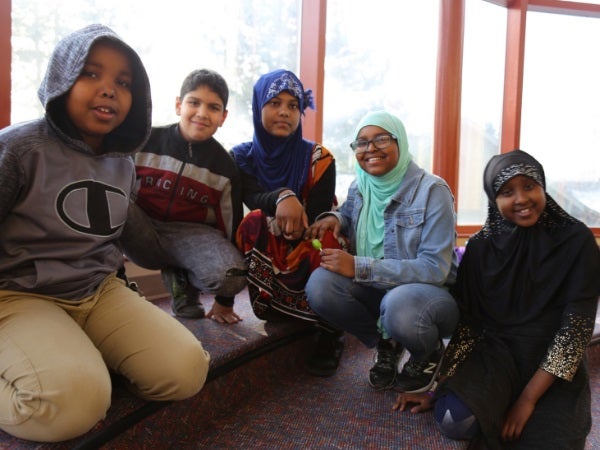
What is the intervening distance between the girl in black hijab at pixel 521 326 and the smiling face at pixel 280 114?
2.41ft

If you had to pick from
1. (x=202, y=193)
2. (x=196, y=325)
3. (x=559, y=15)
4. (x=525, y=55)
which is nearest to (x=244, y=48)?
(x=202, y=193)

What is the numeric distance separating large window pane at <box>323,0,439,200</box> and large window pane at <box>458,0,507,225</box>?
0.34 metres

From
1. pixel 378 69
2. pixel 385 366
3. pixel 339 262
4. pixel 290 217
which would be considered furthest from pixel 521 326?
pixel 378 69

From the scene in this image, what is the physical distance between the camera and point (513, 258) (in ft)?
4.78

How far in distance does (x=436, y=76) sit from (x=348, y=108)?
74cm

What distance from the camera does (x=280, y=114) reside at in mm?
1847

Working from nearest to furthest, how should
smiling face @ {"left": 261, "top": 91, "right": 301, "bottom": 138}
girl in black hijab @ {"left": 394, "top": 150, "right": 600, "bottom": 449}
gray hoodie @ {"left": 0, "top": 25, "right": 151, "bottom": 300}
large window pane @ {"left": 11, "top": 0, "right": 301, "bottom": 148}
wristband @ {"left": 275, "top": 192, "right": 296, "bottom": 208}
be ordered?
gray hoodie @ {"left": 0, "top": 25, "right": 151, "bottom": 300} → girl in black hijab @ {"left": 394, "top": 150, "right": 600, "bottom": 449} → wristband @ {"left": 275, "top": 192, "right": 296, "bottom": 208} → smiling face @ {"left": 261, "top": 91, "right": 301, "bottom": 138} → large window pane @ {"left": 11, "top": 0, "right": 301, "bottom": 148}

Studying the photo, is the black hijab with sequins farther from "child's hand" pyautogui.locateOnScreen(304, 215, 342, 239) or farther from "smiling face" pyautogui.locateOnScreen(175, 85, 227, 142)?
"smiling face" pyautogui.locateOnScreen(175, 85, 227, 142)

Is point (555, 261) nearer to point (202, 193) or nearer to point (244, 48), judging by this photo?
point (202, 193)

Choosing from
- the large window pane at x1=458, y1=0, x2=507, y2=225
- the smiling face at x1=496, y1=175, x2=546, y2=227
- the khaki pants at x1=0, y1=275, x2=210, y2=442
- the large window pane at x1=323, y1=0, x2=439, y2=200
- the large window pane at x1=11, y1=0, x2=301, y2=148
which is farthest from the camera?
the large window pane at x1=458, y1=0, x2=507, y2=225

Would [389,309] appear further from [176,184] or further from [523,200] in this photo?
[176,184]

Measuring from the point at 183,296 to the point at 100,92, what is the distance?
85 centimetres

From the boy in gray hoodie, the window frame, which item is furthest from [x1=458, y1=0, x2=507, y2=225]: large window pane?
the boy in gray hoodie

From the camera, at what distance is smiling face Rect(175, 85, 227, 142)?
1.74 meters
